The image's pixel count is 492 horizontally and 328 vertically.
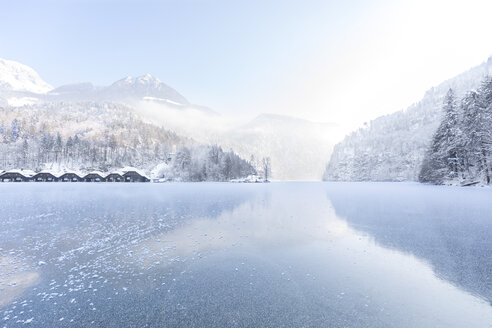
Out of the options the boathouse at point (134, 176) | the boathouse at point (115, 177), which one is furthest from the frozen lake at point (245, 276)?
the boathouse at point (115, 177)

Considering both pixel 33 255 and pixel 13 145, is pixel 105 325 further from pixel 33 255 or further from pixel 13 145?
pixel 13 145

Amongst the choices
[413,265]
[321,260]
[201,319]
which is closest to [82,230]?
[201,319]

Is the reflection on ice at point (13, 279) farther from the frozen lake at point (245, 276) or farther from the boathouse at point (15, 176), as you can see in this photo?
the boathouse at point (15, 176)

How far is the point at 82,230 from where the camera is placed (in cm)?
1410

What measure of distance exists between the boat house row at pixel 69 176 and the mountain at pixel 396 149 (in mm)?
147319

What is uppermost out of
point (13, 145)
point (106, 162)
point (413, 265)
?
point (13, 145)

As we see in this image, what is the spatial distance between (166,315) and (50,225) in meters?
15.5

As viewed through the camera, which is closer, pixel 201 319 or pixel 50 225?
pixel 201 319

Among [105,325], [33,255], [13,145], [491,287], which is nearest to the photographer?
[105,325]

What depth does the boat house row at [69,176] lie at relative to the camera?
339 feet

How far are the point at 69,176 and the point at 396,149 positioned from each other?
644 ft

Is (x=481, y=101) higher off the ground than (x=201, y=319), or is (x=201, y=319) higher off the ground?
(x=481, y=101)

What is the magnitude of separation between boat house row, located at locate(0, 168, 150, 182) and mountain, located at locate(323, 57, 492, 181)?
14732cm

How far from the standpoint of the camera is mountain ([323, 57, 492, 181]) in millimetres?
139125
